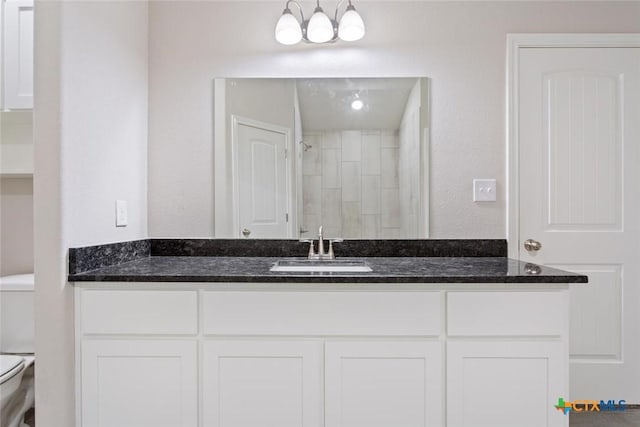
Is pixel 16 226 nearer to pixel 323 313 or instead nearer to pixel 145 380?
pixel 145 380

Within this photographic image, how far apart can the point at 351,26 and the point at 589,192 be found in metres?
1.44

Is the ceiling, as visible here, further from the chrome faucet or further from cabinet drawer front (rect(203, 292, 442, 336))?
cabinet drawer front (rect(203, 292, 442, 336))

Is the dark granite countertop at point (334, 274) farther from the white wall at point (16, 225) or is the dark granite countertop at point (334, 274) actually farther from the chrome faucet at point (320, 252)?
the white wall at point (16, 225)

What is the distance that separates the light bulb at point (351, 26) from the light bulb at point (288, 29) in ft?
0.68

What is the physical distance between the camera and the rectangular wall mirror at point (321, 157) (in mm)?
2020

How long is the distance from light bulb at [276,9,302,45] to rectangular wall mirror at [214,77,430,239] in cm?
20

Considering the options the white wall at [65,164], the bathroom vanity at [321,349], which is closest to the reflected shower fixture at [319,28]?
the white wall at [65,164]

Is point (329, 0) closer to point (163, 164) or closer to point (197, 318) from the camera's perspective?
point (163, 164)

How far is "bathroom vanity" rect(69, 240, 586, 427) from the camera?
4.55ft

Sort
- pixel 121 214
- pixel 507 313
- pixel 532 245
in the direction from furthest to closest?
pixel 532 245, pixel 121 214, pixel 507 313

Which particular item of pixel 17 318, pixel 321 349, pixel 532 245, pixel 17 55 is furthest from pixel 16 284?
pixel 532 245

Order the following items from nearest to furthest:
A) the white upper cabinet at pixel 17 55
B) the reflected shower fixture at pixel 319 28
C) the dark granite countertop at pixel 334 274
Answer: the dark granite countertop at pixel 334 274
the white upper cabinet at pixel 17 55
the reflected shower fixture at pixel 319 28

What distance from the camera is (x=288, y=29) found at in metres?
1.91

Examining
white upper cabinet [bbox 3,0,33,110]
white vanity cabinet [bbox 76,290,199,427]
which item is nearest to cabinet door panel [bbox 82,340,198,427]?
white vanity cabinet [bbox 76,290,199,427]
